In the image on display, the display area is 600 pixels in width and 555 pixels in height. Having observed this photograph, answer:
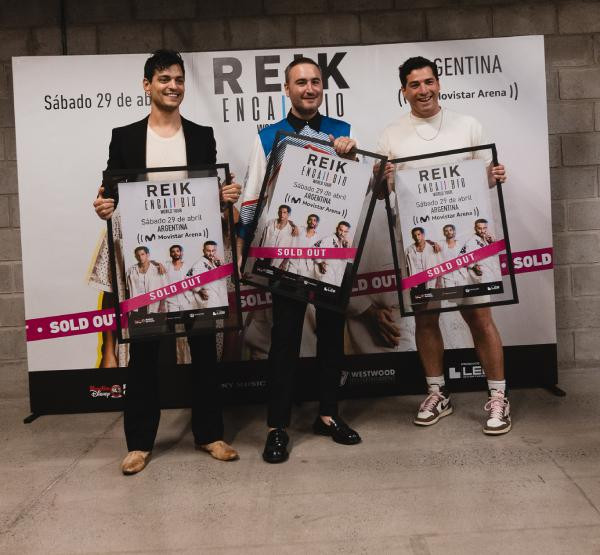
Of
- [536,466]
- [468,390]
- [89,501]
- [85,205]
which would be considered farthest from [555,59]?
[89,501]

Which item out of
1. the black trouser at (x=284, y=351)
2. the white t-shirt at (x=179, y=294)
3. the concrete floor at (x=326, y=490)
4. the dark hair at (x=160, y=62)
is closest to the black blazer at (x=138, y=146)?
the dark hair at (x=160, y=62)

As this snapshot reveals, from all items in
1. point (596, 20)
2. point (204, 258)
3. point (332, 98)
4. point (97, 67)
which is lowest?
point (204, 258)

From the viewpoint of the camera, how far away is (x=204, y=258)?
2.63 metres

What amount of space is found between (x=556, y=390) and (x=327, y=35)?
7.38 feet

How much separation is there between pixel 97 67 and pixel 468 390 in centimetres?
250

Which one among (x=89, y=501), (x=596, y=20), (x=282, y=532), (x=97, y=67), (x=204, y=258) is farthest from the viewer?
(x=596, y=20)

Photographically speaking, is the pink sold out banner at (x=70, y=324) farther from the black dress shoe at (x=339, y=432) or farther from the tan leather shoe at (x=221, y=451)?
the black dress shoe at (x=339, y=432)

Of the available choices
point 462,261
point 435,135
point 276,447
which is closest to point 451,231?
point 462,261

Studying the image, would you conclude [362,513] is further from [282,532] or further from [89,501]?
[89,501]

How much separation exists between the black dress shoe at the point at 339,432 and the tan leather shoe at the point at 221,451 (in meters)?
0.42

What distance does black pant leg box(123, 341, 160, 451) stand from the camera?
2639 millimetres

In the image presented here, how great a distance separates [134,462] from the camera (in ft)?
8.63

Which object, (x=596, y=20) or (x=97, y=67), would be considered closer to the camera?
(x=97, y=67)

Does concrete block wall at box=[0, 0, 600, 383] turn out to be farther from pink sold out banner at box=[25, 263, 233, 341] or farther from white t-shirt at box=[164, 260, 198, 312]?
white t-shirt at box=[164, 260, 198, 312]
